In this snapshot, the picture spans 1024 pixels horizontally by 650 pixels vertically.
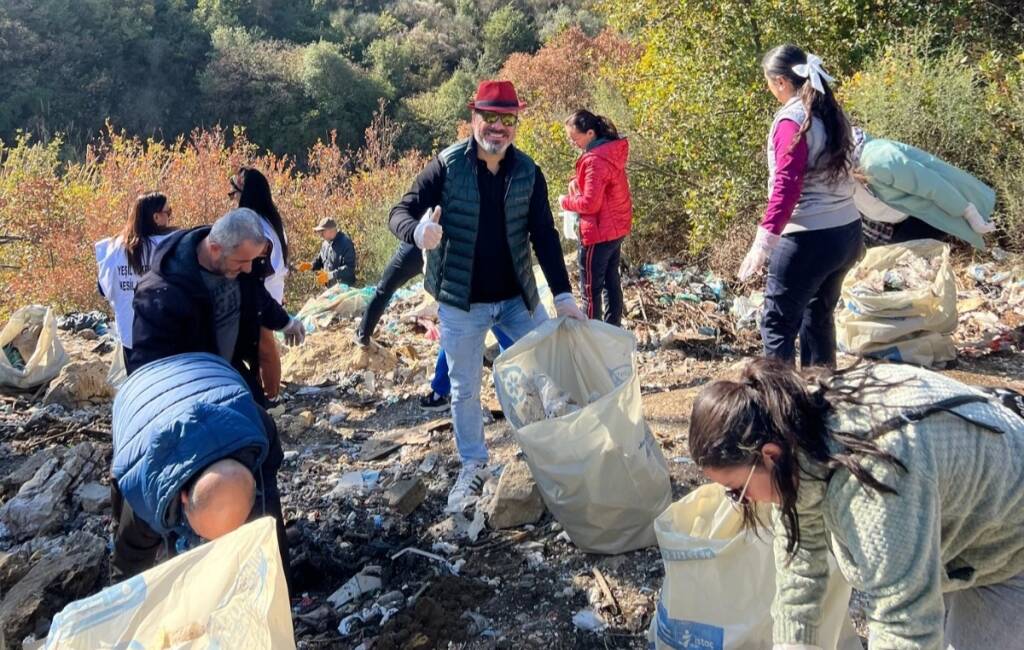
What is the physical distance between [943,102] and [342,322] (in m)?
5.19

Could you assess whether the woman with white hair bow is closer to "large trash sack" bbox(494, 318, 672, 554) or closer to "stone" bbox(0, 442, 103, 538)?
"large trash sack" bbox(494, 318, 672, 554)

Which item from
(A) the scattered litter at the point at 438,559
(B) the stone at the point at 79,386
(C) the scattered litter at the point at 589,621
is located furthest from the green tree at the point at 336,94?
(C) the scattered litter at the point at 589,621

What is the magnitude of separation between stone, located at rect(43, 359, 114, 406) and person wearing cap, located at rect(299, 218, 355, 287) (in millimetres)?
2669

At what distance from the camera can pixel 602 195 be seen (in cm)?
480

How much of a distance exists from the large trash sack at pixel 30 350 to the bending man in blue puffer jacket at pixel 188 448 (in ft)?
13.5

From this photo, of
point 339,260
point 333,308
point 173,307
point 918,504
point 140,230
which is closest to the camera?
point 918,504

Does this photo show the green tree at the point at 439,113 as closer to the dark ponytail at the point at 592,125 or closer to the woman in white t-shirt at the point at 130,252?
the dark ponytail at the point at 592,125

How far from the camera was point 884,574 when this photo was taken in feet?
4.40

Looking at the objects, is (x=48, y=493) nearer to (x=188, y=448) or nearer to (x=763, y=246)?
(x=188, y=448)

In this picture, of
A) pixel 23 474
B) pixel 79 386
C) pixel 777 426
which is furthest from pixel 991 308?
pixel 79 386

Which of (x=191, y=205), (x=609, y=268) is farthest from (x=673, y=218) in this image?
(x=191, y=205)

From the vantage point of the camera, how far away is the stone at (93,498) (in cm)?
363

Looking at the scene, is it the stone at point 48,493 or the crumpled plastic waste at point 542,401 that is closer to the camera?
the crumpled plastic waste at point 542,401

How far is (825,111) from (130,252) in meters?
3.21
